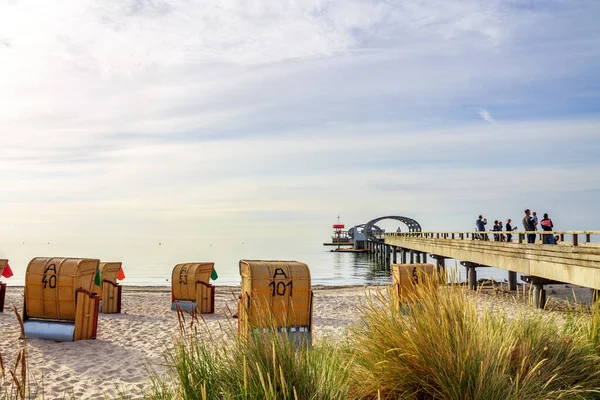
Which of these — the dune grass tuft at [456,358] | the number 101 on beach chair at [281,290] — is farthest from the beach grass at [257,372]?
the number 101 on beach chair at [281,290]

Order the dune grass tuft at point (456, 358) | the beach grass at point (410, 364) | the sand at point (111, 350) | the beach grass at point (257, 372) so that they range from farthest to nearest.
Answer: the sand at point (111, 350), the dune grass tuft at point (456, 358), the beach grass at point (410, 364), the beach grass at point (257, 372)

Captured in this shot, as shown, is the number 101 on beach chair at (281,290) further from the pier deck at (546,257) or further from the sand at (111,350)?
the pier deck at (546,257)

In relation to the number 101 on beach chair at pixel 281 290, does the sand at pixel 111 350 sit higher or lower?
lower

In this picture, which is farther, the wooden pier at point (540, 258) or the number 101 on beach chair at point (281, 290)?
the wooden pier at point (540, 258)

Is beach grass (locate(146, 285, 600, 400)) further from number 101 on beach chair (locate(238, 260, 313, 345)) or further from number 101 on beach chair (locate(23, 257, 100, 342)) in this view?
number 101 on beach chair (locate(23, 257, 100, 342))

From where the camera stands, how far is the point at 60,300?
11.7 meters

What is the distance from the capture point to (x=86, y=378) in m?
8.52

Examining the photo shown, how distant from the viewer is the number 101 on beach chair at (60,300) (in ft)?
37.9

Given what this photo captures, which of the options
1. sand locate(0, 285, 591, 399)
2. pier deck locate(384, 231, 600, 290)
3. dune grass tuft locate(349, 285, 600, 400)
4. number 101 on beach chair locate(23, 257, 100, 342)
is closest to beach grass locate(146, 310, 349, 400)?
sand locate(0, 285, 591, 399)

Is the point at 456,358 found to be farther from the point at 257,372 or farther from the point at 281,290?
the point at 281,290

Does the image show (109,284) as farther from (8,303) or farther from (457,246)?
(457,246)

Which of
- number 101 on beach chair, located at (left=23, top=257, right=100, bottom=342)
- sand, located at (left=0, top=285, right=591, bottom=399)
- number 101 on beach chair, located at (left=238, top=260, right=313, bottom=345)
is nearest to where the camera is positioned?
sand, located at (left=0, top=285, right=591, bottom=399)

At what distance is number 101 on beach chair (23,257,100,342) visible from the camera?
1156 centimetres

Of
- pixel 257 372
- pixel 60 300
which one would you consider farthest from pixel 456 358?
pixel 60 300
